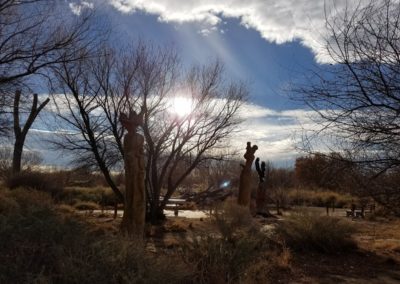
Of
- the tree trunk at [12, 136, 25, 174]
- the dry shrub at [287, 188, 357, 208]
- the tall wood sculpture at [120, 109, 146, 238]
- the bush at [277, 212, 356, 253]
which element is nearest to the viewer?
the tall wood sculpture at [120, 109, 146, 238]

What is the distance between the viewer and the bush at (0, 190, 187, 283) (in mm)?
4273

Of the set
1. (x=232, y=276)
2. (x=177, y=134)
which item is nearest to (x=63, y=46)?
(x=232, y=276)

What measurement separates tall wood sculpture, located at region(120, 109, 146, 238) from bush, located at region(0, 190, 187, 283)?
229 inches

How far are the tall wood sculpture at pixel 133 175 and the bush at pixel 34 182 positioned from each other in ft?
44.3

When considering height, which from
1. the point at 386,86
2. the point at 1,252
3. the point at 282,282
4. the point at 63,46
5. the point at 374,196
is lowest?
the point at 282,282

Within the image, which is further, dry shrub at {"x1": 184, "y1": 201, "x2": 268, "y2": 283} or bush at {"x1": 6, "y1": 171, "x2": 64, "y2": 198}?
bush at {"x1": 6, "y1": 171, "x2": 64, "y2": 198}

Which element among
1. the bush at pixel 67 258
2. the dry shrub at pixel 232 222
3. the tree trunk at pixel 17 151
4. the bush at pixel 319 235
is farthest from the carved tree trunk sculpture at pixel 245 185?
the bush at pixel 67 258

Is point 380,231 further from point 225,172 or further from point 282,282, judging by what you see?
point 225,172

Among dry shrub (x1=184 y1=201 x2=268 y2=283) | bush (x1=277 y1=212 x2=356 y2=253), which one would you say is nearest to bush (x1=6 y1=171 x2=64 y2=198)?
bush (x1=277 y1=212 x2=356 y2=253)

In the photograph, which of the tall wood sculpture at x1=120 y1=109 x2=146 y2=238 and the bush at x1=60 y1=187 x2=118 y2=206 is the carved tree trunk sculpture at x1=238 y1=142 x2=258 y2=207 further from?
the bush at x1=60 y1=187 x2=118 y2=206

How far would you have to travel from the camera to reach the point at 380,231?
1811cm

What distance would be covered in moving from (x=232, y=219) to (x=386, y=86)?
572 centimetres

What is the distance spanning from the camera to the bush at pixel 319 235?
1173 cm

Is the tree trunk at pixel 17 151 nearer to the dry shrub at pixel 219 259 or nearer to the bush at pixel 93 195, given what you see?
the bush at pixel 93 195
